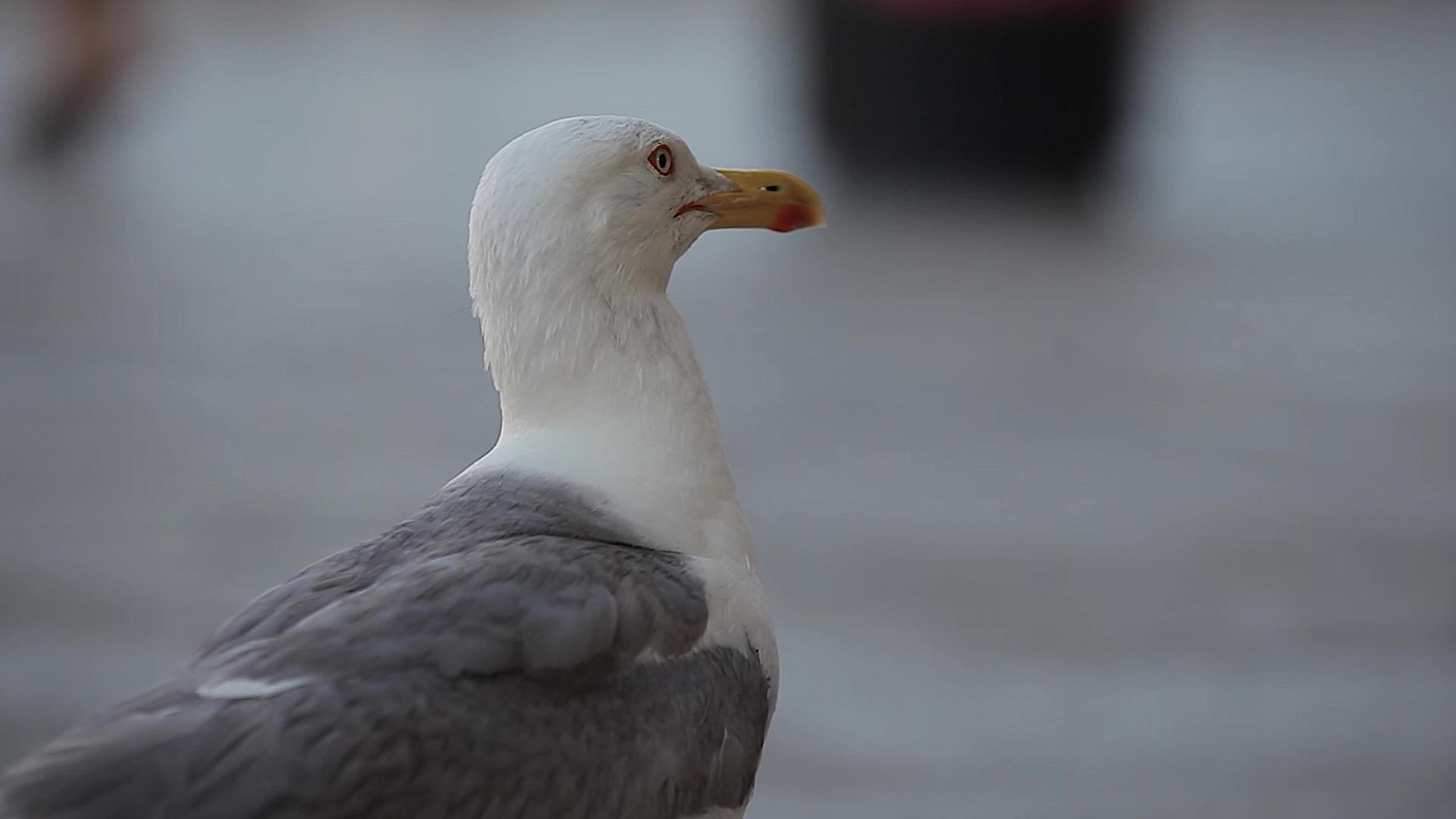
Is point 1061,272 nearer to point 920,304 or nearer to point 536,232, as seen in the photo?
point 920,304

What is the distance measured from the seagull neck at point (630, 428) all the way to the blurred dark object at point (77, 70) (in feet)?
23.5

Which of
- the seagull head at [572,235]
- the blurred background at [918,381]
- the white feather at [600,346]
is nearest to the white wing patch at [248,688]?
the white feather at [600,346]

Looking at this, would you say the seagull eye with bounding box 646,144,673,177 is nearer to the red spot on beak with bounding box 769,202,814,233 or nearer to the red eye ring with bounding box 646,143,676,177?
the red eye ring with bounding box 646,143,676,177

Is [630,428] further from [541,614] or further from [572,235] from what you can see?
[541,614]

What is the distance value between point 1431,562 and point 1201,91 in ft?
25.5

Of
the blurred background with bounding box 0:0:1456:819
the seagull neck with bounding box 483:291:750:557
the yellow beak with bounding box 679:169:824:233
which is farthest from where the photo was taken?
the blurred background with bounding box 0:0:1456:819

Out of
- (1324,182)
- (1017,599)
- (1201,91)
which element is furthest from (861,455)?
(1201,91)

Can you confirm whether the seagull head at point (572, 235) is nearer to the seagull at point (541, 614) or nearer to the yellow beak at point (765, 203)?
the seagull at point (541, 614)

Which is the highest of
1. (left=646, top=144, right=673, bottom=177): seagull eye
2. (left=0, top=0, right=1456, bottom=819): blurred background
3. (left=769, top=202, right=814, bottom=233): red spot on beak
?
(left=646, top=144, right=673, bottom=177): seagull eye

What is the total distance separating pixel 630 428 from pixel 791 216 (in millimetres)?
421

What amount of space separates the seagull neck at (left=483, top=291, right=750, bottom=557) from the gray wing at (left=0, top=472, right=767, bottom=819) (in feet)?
0.23

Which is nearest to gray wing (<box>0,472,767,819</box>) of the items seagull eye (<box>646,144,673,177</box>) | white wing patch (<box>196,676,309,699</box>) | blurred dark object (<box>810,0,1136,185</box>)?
white wing patch (<box>196,676,309,699</box>)

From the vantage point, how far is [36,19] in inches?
514

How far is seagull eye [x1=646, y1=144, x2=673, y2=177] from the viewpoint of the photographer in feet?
7.72
